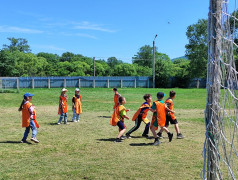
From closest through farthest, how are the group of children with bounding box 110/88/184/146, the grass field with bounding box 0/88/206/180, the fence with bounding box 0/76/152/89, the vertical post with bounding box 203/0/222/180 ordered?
the vertical post with bounding box 203/0/222/180 < the grass field with bounding box 0/88/206/180 < the group of children with bounding box 110/88/184/146 < the fence with bounding box 0/76/152/89

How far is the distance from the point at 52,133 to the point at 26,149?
2332 mm

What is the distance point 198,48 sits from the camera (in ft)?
165

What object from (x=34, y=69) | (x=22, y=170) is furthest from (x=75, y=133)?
(x=34, y=69)

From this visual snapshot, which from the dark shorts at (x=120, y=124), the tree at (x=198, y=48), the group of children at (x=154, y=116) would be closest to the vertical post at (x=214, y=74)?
the group of children at (x=154, y=116)

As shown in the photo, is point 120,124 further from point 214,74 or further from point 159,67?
point 159,67

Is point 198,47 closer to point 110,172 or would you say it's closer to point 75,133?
point 75,133

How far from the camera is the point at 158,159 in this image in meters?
6.62

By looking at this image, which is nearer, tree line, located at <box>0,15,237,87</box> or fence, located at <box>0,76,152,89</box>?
fence, located at <box>0,76,152,89</box>

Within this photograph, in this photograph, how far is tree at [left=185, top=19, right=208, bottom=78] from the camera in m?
49.1

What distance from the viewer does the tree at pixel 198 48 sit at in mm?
49125

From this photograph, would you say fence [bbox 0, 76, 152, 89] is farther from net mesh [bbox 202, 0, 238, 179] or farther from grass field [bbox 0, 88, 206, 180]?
net mesh [bbox 202, 0, 238, 179]

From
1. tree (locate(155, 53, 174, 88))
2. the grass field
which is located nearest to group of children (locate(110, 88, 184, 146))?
the grass field

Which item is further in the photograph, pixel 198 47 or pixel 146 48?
A: pixel 146 48

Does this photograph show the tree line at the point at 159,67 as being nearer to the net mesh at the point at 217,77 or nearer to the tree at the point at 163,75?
the tree at the point at 163,75
